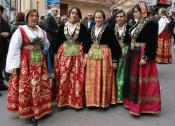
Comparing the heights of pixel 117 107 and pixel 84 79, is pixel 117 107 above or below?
below

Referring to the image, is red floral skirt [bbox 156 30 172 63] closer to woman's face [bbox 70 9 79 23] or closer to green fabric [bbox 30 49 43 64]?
woman's face [bbox 70 9 79 23]

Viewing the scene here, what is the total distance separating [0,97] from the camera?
294 inches

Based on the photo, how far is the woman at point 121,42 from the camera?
637cm

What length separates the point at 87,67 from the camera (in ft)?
20.6

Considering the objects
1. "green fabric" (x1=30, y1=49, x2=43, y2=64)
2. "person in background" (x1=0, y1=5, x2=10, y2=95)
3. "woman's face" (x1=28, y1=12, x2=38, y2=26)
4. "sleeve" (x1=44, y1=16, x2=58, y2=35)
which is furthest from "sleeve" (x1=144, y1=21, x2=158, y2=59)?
"sleeve" (x1=44, y1=16, x2=58, y2=35)

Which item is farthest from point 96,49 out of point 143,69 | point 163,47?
point 163,47

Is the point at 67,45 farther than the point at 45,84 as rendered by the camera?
Yes

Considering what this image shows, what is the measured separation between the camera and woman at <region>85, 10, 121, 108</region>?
6.21 m

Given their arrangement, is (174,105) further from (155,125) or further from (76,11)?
(76,11)

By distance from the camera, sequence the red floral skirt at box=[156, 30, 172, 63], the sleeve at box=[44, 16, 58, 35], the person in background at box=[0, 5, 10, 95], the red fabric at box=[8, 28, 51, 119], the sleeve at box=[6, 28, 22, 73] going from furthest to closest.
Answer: the red floral skirt at box=[156, 30, 172, 63], the sleeve at box=[44, 16, 58, 35], the person in background at box=[0, 5, 10, 95], the red fabric at box=[8, 28, 51, 119], the sleeve at box=[6, 28, 22, 73]

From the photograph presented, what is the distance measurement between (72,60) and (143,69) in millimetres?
1217

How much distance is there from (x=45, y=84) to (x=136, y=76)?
1464mm

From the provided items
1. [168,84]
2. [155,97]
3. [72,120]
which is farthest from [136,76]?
[168,84]

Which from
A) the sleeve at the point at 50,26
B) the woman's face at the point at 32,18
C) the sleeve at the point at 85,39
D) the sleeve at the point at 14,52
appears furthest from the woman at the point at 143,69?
the sleeve at the point at 50,26
